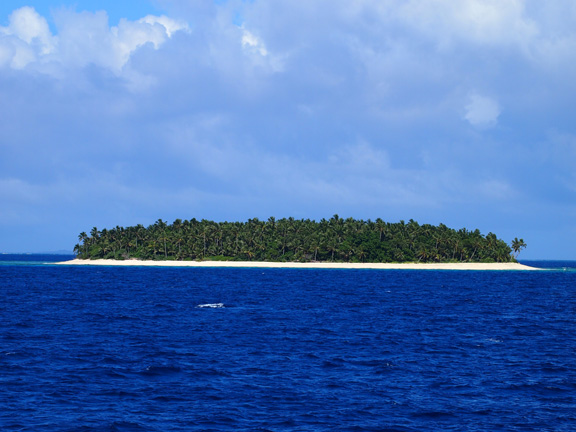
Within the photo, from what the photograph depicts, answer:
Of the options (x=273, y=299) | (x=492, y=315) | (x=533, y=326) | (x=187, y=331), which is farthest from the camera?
(x=273, y=299)

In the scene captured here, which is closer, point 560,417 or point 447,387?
point 560,417

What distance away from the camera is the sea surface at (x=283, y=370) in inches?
1102

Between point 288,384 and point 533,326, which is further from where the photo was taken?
point 533,326

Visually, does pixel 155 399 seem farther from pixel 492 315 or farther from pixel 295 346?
pixel 492 315

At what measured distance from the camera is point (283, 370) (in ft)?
125

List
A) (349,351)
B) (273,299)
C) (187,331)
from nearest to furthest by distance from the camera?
(349,351)
(187,331)
(273,299)

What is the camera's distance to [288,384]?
Answer: 113 feet

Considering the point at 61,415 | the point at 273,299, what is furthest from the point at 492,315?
the point at 61,415

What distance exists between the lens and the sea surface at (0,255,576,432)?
2798 centimetres

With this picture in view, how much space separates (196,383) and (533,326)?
135ft

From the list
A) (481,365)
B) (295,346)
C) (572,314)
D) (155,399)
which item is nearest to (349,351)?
(295,346)

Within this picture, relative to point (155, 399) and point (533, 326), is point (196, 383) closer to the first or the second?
point (155, 399)

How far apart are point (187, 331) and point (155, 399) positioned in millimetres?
24852

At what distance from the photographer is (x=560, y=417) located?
28453 mm
